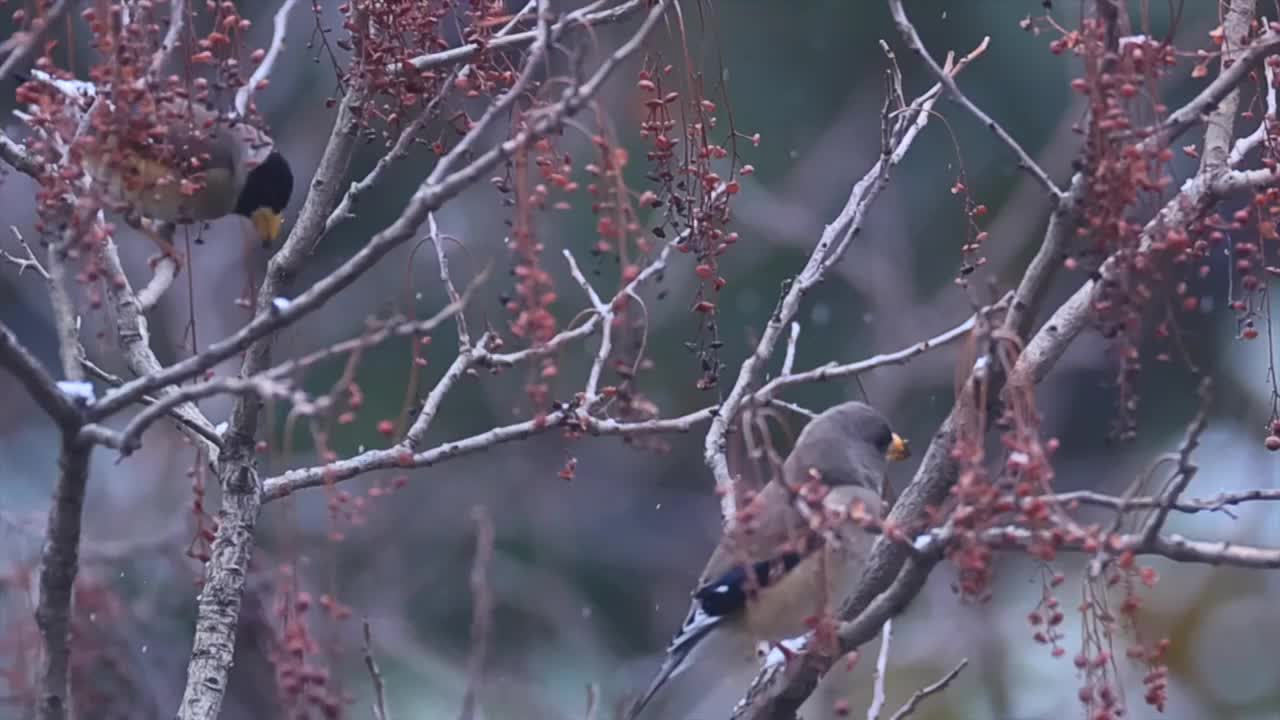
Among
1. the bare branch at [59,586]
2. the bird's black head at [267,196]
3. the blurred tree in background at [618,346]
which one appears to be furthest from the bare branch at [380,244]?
the bird's black head at [267,196]

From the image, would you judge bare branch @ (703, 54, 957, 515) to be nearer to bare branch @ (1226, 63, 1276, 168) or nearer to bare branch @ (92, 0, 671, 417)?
bare branch @ (1226, 63, 1276, 168)

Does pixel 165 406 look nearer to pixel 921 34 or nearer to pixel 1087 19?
pixel 1087 19

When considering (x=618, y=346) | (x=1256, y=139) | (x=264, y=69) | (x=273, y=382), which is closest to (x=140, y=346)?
(x=264, y=69)

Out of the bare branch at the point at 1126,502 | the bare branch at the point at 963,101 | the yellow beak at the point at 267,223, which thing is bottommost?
the bare branch at the point at 1126,502

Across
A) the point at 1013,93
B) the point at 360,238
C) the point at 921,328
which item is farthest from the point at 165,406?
the point at 1013,93

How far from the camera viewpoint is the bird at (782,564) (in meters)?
1.75

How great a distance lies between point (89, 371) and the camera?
2.92 metres

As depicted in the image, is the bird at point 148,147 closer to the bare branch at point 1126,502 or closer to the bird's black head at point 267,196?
the bird's black head at point 267,196

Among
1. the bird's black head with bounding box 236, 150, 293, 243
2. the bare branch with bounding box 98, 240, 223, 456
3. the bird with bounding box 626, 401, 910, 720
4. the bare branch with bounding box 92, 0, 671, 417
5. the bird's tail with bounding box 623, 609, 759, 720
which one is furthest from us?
the bird's black head with bounding box 236, 150, 293, 243

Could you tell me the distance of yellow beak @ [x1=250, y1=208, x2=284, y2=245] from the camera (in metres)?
3.70

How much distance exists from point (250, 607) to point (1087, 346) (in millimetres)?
4298

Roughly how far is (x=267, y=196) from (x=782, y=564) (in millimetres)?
2213

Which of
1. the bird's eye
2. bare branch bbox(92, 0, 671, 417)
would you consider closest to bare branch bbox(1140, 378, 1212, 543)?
bare branch bbox(92, 0, 671, 417)

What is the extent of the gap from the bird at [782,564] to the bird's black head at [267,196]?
1391 millimetres
